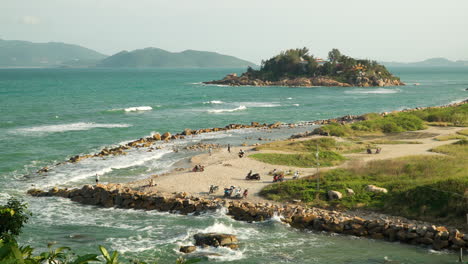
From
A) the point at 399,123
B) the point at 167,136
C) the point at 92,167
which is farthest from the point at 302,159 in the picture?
the point at 399,123

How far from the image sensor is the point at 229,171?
36.8 meters

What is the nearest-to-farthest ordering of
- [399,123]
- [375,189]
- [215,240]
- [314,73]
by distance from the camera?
[215,240] → [375,189] → [399,123] → [314,73]

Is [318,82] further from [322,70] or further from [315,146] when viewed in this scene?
[315,146]

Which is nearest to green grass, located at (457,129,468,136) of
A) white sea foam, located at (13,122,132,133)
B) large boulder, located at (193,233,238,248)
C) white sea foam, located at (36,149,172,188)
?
white sea foam, located at (36,149,172,188)

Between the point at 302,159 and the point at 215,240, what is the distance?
60.7 feet

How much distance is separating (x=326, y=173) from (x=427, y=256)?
41.5ft

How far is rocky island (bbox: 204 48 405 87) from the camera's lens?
154m

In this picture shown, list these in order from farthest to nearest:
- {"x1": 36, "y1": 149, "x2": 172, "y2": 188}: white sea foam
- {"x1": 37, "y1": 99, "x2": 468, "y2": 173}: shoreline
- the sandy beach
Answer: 1. {"x1": 37, "y1": 99, "x2": 468, "y2": 173}: shoreline
2. {"x1": 36, "y1": 149, "x2": 172, "y2": 188}: white sea foam
3. the sandy beach

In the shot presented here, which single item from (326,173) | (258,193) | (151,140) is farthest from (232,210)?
(151,140)

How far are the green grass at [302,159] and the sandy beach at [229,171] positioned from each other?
78 centimetres

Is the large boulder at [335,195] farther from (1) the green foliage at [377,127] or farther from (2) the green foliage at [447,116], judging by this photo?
(2) the green foliage at [447,116]

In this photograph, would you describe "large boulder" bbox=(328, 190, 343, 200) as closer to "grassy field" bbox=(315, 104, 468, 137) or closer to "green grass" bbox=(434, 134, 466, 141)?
"grassy field" bbox=(315, 104, 468, 137)

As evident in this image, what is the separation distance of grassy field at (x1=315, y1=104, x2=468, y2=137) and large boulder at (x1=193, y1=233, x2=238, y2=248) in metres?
31.6

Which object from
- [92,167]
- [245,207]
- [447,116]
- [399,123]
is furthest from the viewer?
[447,116]
